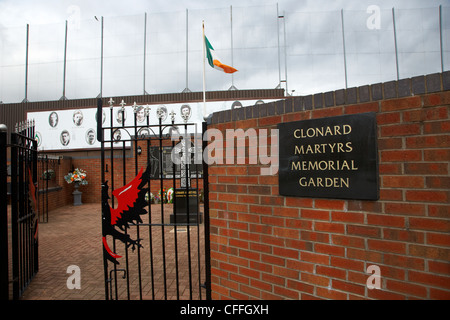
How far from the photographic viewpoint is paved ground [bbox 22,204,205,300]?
3.66 m

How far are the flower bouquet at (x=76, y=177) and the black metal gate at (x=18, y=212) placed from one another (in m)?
8.50

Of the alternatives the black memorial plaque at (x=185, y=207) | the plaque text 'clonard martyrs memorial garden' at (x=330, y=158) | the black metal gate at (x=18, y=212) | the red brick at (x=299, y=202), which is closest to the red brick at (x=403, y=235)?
the plaque text 'clonard martyrs memorial garden' at (x=330, y=158)

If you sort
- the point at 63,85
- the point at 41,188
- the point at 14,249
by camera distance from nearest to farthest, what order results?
the point at 14,249 → the point at 41,188 → the point at 63,85

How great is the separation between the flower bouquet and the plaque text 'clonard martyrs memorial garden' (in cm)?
1240

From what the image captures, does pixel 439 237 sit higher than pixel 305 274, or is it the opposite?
pixel 439 237

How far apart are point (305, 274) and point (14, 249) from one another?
11.4ft

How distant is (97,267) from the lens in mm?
4703

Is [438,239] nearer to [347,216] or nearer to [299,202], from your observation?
[347,216]

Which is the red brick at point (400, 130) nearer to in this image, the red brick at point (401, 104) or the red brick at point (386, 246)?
the red brick at point (401, 104)

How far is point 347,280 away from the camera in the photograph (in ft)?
6.23

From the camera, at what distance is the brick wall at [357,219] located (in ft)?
5.35
